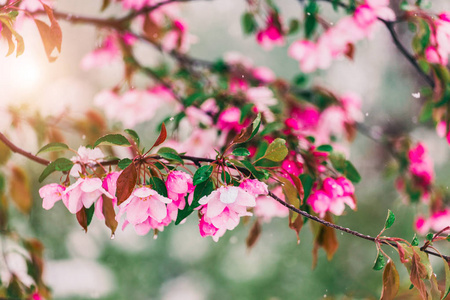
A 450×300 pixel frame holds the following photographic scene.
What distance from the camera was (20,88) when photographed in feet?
4.13

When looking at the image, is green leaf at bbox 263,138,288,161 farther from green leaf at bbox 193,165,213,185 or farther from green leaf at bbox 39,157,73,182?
green leaf at bbox 39,157,73,182

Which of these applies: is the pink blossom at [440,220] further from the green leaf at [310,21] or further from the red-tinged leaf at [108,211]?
the red-tinged leaf at [108,211]

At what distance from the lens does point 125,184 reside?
451 millimetres

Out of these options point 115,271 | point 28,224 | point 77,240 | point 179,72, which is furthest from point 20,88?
point 115,271

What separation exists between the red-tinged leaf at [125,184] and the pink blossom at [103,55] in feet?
2.62

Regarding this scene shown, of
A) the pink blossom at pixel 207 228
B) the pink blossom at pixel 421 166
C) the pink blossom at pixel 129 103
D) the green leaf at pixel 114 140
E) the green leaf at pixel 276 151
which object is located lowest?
the pink blossom at pixel 421 166

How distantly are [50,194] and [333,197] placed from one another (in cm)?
38

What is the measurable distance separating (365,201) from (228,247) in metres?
0.74

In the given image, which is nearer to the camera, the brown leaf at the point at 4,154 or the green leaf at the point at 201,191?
the green leaf at the point at 201,191

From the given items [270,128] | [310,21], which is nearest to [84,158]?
[270,128]

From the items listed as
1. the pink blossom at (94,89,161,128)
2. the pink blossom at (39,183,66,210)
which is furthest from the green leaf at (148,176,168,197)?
the pink blossom at (94,89,161,128)

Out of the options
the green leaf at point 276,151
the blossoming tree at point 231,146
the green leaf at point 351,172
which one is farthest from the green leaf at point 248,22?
the green leaf at point 276,151

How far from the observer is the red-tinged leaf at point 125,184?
0.45 m

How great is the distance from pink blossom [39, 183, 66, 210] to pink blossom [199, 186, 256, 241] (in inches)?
6.7
